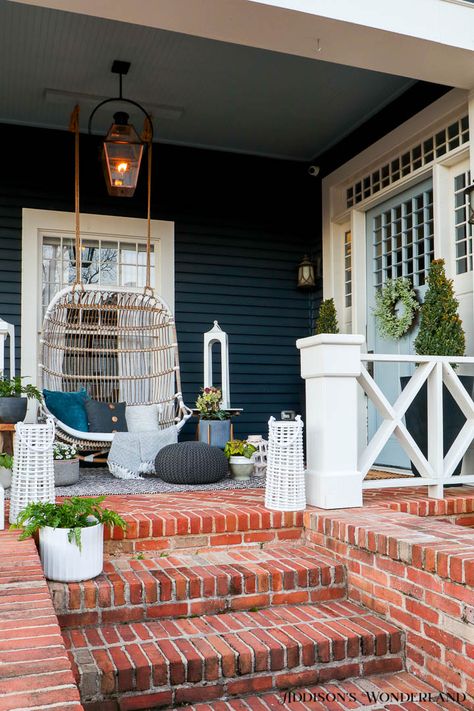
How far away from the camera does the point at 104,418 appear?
4.90 metres

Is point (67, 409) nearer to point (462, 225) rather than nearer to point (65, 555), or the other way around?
point (65, 555)

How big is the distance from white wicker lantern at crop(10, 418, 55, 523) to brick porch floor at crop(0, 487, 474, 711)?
0.21m

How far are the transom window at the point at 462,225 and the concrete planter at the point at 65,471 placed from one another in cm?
284

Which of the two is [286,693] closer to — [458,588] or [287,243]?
[458,588]

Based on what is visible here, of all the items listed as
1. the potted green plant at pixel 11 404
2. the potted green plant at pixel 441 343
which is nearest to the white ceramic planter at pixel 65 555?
the potted green plant at pixel 11 404

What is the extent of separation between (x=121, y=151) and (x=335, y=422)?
110 inches

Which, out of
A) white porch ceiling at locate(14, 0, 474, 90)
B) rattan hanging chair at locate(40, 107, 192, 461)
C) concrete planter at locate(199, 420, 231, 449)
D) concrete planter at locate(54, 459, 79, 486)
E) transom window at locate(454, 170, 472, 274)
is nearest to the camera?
white porch ceiling at locate(14, 0, 474, 90)

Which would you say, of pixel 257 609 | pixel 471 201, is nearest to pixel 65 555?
pixel 257 609

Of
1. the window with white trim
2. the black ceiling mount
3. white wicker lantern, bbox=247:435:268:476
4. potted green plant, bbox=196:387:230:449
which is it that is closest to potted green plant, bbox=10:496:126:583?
white wicker lantern, bbox=247:435:268:476

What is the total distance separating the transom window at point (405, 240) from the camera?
505cm

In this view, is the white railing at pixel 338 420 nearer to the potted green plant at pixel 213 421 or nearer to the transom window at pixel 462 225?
the transom window at pixel 462 225

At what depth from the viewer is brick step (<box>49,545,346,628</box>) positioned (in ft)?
7.79

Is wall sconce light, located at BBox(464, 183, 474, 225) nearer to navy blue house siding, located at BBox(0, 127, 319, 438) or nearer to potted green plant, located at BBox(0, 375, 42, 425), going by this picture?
navy blue house siding, located at BBox(0, 127, 319, 438)

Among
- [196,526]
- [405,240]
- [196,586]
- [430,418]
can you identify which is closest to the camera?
[196,586]
